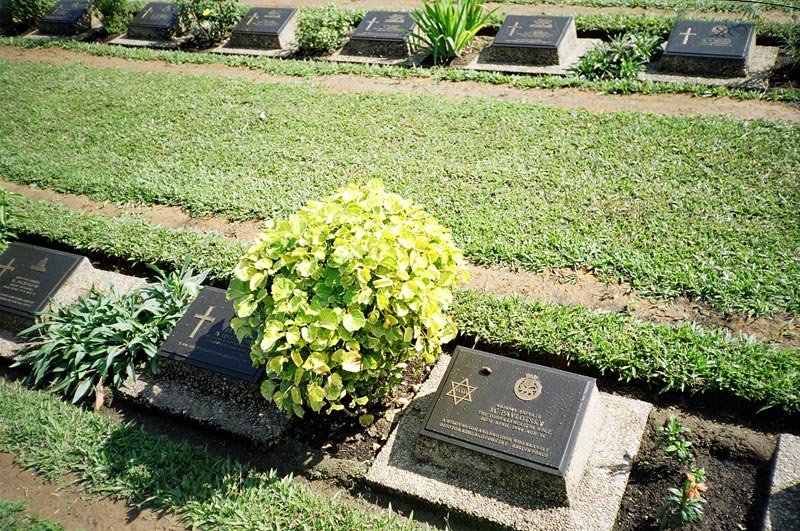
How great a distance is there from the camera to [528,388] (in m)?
3.67

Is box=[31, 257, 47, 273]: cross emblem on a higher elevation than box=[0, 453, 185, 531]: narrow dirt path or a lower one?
higher

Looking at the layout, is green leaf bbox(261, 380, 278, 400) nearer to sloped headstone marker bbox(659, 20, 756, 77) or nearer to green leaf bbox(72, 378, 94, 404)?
green leaf bbox(72, 378, 94, 404)

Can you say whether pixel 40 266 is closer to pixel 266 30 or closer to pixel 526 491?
pixel 526 491

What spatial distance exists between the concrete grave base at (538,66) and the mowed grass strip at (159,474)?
5.50m

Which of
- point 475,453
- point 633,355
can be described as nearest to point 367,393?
point 475,453

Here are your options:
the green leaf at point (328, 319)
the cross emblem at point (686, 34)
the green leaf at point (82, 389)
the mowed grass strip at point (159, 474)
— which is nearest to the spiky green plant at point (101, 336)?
the green leaf at point (82, 389)

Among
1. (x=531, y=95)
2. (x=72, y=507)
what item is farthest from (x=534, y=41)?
(x=72, y=507)

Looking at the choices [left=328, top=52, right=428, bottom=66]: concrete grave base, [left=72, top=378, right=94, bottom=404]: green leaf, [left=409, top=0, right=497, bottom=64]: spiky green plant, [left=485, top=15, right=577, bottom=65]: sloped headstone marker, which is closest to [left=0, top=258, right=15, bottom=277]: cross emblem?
[left=72, top=378, right=94, bottom=404]: green leaf

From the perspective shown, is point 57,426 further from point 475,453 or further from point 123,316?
point 475,453

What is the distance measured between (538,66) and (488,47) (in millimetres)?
750

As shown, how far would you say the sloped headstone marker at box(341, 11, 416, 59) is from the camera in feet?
27.7

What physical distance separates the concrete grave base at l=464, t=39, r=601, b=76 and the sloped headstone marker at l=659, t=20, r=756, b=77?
3.10 ft

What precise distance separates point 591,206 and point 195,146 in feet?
13.5

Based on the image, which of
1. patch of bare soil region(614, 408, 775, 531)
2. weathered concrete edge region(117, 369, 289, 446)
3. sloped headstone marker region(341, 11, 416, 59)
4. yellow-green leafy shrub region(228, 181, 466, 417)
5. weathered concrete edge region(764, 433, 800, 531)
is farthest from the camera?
sloped headstone marker region(341, 11, 416, 59)
